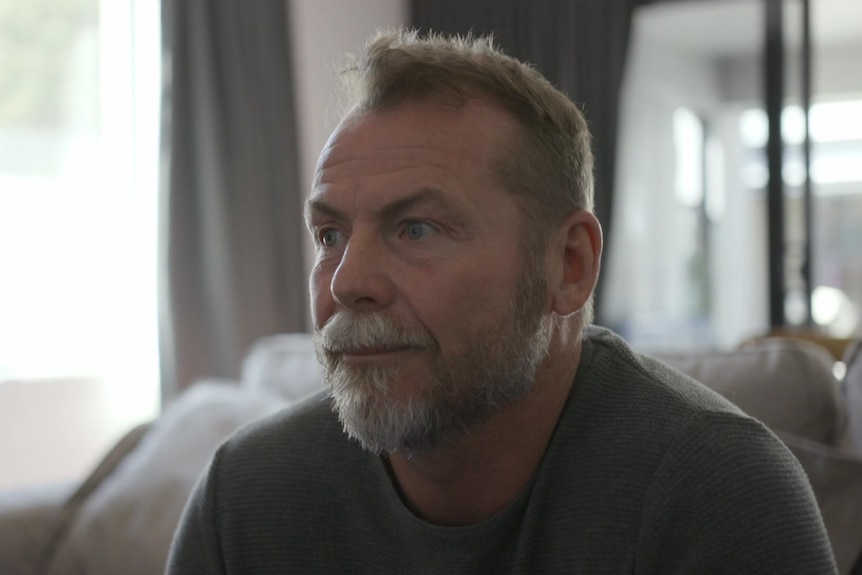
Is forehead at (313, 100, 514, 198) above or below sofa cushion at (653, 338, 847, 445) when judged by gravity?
above

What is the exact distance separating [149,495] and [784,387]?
1186 mm

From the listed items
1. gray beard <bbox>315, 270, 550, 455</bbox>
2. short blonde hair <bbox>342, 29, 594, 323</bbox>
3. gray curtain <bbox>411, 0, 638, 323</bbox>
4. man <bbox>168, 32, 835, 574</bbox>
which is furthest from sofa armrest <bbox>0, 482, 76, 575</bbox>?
gray curtain <bbox>411, 0, 638, 323</bbox>

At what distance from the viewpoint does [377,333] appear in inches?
43.2

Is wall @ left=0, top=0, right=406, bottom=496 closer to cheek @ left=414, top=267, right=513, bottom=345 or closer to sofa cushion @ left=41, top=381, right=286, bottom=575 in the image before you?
sofa cushion @ left=41, top=381, right=286, bottom=575

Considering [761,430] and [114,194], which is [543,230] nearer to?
[761,430]

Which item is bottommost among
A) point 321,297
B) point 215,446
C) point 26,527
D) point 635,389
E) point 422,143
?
point 26,527

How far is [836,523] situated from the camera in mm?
1470

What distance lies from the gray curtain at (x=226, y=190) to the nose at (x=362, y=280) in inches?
110

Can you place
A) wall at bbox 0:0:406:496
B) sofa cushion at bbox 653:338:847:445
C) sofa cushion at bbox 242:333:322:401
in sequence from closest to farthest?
1. sofa cushion at bbox 653:338:847:445
2. sofa cushion at bbox 242:333:322:401
3. wall at bbox 0:0:406:496

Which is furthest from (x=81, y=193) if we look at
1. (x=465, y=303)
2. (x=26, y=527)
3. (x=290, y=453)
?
(x=465, y=303)

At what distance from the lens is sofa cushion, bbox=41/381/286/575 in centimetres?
206

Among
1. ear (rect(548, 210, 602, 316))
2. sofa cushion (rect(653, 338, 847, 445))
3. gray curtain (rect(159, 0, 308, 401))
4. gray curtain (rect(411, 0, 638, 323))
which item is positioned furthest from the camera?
gray curtain (rect(411, 0, 638, 323))

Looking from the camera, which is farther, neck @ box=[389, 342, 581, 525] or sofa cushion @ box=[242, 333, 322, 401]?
sofa cushion @ box=[242, 333, 322, 401]

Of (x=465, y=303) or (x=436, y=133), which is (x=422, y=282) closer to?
(x=465, y=303)
